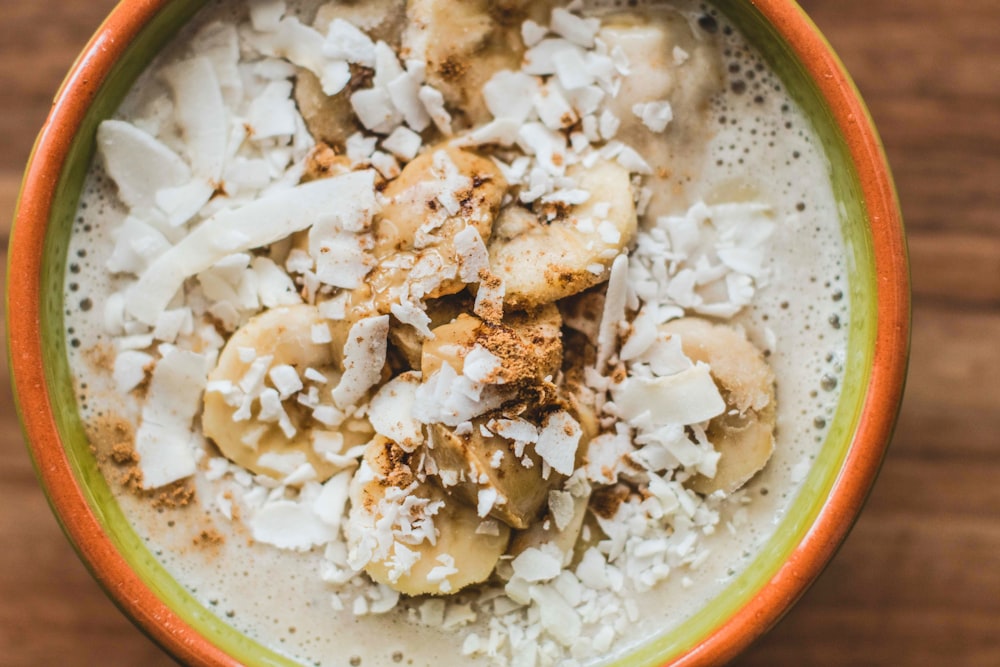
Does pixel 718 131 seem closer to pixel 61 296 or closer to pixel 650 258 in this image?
pixel 650 258

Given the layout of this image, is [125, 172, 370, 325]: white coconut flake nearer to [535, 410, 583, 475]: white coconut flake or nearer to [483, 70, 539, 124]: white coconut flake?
[483, 70, 539, 124]: white coconut flake

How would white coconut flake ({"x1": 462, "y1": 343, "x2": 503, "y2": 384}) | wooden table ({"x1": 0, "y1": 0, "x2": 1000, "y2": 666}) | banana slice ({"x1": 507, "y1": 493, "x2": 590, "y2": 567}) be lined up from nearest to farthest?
white coconut flake ({"x1": 462, "y1": 343, "x2": 503, "y2": 384}) → banana slice ({"x1": 507, "y1": 493, "x2": 590, "y2": 567}) → wooden table ({"x1": 0, "y1": 0, "x2": 1000, "y2": 666})

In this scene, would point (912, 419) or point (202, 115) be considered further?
point (912, 419)

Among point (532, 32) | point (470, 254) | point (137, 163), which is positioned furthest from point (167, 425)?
point (532, 32)

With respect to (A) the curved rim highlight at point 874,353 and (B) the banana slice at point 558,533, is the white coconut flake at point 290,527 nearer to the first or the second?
(B) the banana slice at point 558,533

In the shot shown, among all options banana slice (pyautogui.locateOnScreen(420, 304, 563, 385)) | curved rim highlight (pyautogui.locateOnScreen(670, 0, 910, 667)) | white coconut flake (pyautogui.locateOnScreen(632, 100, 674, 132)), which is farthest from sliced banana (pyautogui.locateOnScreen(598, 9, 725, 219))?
banana slice (pyautogui.locateOnScreen(420, 304, 563, 385))

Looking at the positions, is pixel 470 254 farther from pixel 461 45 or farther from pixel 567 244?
pixel 461 45

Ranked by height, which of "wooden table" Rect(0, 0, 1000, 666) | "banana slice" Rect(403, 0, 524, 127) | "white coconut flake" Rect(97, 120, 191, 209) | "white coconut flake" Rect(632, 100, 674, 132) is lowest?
"wooden table" Rect(0, 0, 1000, 666)
